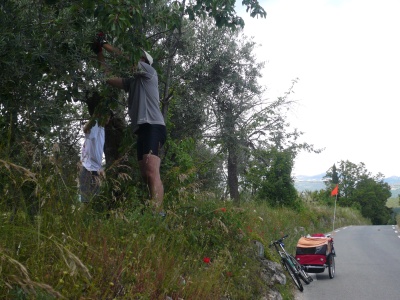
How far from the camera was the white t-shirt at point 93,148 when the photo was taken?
23.6 feet

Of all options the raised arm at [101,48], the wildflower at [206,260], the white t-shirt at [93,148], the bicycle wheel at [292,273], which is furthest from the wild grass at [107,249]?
the bicycle wheel at [292,273]

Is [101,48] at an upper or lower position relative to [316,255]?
upper

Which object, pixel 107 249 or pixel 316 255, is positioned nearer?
pixel 107 249

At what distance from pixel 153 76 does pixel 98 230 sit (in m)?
2.55

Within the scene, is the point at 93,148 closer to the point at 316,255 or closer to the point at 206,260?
the point at 206,260

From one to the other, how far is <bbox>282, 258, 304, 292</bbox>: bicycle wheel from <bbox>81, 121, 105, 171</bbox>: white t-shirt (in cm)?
492

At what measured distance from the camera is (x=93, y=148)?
285 inches

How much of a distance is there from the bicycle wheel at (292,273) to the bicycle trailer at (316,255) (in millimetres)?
1552

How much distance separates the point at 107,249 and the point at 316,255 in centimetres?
856

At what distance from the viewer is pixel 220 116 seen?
19328mm

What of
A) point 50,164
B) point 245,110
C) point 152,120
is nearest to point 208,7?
point 152,120

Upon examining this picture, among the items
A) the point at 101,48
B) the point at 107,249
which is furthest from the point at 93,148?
the point at 107,249

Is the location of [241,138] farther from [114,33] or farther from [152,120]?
[114,33]

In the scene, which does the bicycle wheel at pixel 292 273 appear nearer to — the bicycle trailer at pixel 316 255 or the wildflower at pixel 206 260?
the bicycle trailer at pixel 316 255
